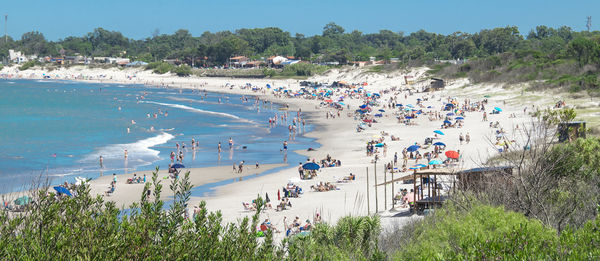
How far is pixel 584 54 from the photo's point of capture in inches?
2785

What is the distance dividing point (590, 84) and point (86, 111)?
53.4 metres

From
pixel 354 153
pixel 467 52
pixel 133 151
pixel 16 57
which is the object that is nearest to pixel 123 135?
pixel 133 151

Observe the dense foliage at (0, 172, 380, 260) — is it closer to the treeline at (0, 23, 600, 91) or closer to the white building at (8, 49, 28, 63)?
the treeline at (0, 23, 600, 91)

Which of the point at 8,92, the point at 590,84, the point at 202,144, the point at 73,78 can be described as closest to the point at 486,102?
the point at 590,84

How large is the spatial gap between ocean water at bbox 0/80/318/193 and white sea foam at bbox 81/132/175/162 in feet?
0.20

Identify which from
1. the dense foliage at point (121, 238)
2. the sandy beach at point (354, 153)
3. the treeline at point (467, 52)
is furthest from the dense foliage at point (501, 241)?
the treeline at point (467, 52)

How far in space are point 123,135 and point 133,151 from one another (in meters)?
9.01

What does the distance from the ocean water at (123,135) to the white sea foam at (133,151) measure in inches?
2.4

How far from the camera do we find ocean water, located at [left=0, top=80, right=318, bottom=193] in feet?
120

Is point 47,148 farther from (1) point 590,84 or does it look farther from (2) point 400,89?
(2) point 400,89

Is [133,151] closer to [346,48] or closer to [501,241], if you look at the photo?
[501,241]

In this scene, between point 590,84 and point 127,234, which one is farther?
point 590,84

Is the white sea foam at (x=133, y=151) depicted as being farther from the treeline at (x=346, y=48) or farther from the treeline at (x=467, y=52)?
the treeline at (x=346, y=48)

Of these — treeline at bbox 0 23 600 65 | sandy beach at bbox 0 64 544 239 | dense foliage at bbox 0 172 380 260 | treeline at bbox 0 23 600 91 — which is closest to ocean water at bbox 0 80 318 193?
sandy beach at bbox 0 64 544 239
